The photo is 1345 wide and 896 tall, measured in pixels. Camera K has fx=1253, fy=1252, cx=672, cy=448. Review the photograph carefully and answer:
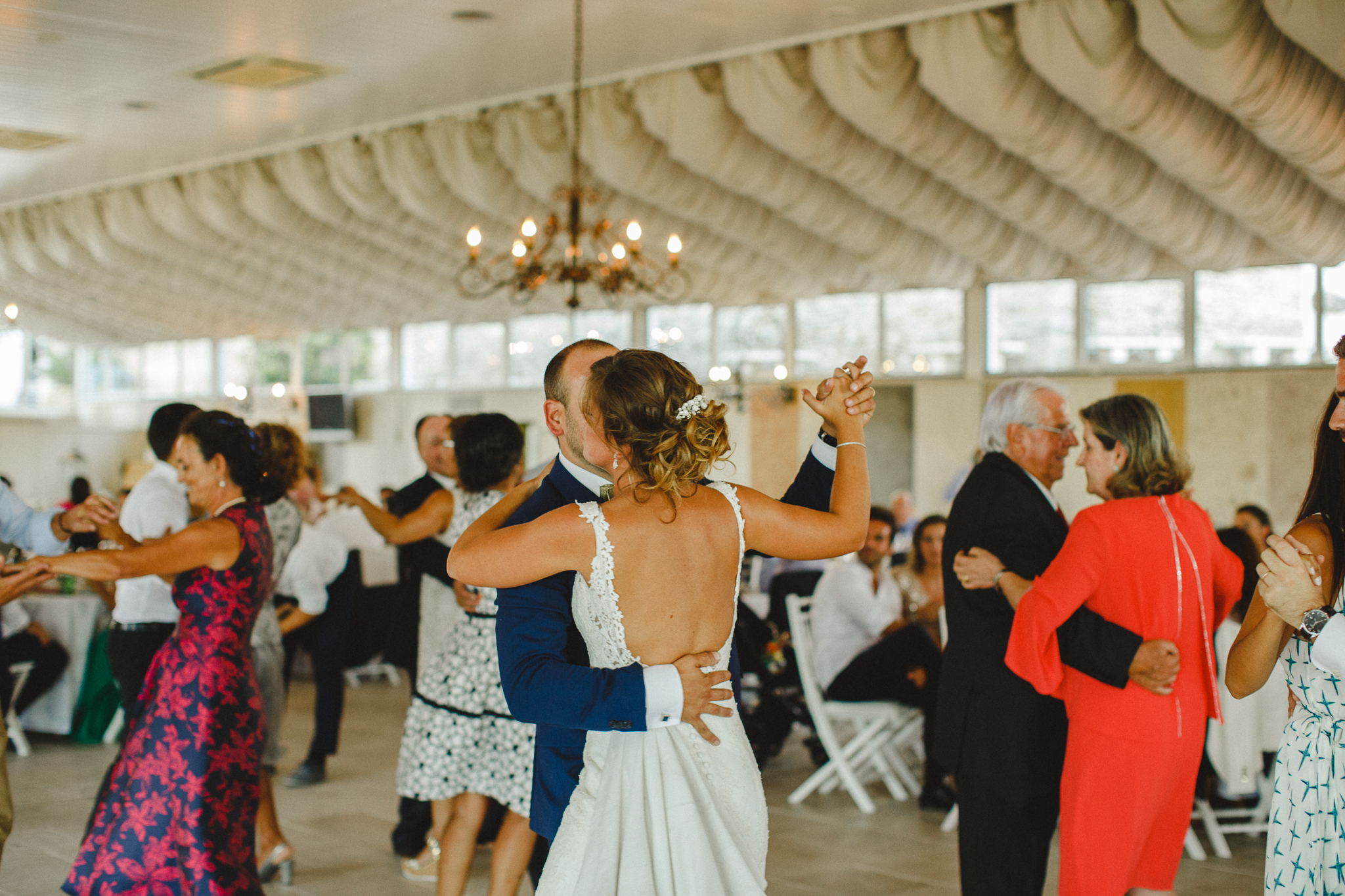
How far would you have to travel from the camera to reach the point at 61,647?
6613 mm

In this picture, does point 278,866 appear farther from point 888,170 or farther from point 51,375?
point 51,375

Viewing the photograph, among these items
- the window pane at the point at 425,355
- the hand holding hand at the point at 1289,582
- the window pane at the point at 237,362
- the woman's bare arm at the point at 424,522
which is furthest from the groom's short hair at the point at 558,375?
the window pane at the point at 237,362

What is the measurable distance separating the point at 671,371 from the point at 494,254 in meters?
11.3

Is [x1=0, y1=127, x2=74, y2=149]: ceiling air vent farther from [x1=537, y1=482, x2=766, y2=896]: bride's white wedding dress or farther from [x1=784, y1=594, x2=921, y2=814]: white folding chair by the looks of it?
[x1=537, y1=482, x2=766, y2=896]: bride's white wedding dress

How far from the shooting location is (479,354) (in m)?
17.1

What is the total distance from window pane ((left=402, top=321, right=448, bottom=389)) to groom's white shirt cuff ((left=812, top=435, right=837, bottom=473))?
50.5ft

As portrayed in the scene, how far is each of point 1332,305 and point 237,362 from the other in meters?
15.9

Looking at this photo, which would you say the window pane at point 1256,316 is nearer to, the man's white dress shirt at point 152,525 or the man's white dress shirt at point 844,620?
the man's white dress shirt at point 844,620

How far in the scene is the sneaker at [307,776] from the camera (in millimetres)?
5672

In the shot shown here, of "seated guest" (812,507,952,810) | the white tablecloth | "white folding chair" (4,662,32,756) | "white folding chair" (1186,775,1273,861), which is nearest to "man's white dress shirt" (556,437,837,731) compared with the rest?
"white folding chair" (1186,775,1273,861)

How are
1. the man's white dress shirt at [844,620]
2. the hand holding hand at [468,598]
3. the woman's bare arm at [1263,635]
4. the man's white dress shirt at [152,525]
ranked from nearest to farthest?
the woman's bare arm at [1263,635] < the hand holding hand at [468,598] < the man's white dress shirt at [152,525] < the man's white dress shirt at [844,620]

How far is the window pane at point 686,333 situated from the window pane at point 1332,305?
21.1ft

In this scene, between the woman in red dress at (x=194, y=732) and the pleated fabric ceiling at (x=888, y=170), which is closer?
the woman in red dress at (x=194, y=732)

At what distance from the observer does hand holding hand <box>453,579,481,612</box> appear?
3.68 m
